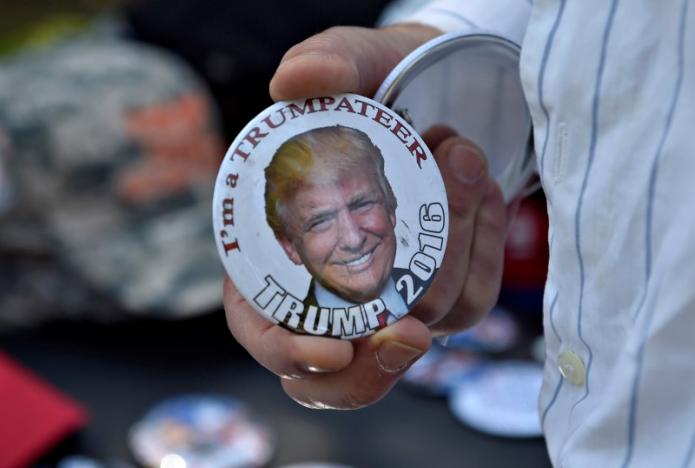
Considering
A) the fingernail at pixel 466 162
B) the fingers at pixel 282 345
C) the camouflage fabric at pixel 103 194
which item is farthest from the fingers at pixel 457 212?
the camouflage fabric at pixel 103 194

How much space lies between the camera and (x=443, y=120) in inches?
26.5

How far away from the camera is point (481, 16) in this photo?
2.09ft

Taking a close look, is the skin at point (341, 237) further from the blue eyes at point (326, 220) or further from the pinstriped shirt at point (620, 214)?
the pinstriped shirt at point (620, 214)

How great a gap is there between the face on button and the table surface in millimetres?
617

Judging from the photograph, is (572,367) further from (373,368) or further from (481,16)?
(481,16)

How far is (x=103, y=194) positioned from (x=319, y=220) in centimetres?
98

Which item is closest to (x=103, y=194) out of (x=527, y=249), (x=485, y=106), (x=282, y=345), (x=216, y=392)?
(x=216, y=392)

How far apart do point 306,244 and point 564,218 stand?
145mm

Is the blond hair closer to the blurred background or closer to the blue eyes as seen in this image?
the blue eyes

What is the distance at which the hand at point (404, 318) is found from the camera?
480 millimetres

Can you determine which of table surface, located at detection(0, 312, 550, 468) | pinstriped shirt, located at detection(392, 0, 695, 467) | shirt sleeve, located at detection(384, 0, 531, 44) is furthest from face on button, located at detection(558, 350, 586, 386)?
table surface, located at detection(0, 312, 550, 468)

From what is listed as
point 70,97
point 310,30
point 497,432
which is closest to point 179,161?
point 70,97

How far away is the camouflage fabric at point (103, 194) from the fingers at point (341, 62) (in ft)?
2.74

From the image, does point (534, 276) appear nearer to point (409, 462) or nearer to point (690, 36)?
point (409, 462)
